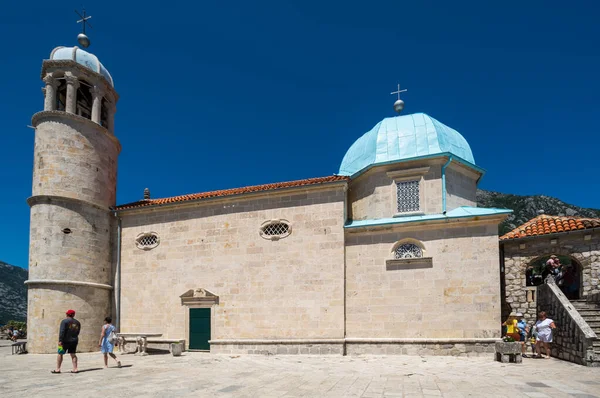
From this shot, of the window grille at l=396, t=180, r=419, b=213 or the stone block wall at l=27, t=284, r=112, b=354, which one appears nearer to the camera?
the window grille at l=396, t=180, r=419, b=213

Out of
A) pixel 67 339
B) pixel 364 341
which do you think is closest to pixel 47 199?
pixel 67 339

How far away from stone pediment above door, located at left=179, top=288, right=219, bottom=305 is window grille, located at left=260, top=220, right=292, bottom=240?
339 cm

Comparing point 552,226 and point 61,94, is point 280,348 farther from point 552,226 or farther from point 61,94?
point 61,94

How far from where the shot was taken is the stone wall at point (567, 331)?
11.8 meters

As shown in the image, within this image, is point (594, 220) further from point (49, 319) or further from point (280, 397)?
point (49, 319)

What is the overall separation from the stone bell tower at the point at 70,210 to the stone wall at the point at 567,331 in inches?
707

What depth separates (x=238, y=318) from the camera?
685 inches

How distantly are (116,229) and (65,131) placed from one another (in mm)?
4999

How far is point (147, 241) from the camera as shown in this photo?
19.7 m

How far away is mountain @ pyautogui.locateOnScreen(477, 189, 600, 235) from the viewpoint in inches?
2758

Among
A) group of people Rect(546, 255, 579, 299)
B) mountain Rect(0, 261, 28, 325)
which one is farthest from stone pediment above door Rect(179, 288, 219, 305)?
mountain Rect(0, 261, 28, 325)

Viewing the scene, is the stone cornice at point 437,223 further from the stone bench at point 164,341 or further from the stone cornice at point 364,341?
the stone bench at point 164,341

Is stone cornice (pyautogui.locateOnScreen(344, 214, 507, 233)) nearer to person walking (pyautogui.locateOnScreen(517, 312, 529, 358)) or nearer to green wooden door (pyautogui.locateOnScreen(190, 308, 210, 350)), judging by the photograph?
person walking (pyautogui.locateOnScreen(517, 312, 529, 358))

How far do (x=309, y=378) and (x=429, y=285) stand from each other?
281 inches
